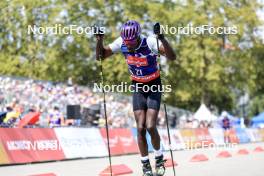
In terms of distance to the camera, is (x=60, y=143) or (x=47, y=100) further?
(x=47, y=100)

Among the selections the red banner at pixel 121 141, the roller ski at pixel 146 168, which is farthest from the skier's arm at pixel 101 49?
the red banner at pixel 121 141

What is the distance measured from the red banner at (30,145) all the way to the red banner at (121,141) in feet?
11.2

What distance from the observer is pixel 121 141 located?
22562 millimetres

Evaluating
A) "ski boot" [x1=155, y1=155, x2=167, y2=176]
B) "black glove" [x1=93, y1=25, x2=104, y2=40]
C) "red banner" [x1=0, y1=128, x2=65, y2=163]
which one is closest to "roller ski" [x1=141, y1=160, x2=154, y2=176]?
"ski boot" [x1=155, y1=155, x2=167, y2=176]

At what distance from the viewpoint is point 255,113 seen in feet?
294

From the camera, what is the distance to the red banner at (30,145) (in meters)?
16.2

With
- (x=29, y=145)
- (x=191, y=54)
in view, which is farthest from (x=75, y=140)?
(x=191, y=54)

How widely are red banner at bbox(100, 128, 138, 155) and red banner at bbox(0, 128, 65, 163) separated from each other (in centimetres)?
343

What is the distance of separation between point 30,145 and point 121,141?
20.2 ft

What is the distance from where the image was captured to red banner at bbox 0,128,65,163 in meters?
16.2
